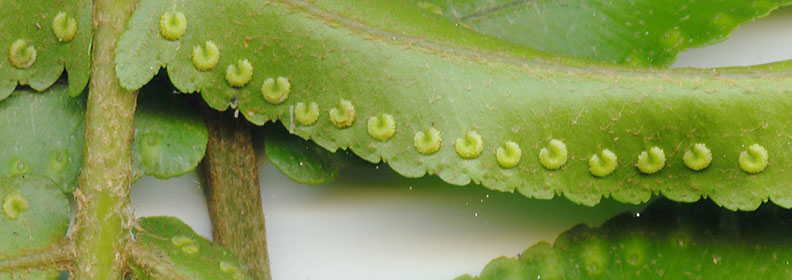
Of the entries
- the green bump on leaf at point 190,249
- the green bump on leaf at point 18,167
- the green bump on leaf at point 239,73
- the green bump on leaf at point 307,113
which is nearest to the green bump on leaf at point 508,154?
the green bump on leaf at point 307,113

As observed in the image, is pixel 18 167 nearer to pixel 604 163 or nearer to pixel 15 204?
pixel 15 204

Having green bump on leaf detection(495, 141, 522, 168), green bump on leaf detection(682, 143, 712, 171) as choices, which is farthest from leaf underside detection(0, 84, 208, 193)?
green bump on leaf detection(682, 143, 712, 171)

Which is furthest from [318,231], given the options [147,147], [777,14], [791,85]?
[777,14]

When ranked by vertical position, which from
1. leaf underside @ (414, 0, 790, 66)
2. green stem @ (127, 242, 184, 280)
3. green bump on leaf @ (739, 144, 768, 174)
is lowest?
green stem @ (127, 242, 184, 280)

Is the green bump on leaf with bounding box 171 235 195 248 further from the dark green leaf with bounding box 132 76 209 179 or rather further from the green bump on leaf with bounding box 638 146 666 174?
the green bump on leaf with bounding box 638 146 666 174

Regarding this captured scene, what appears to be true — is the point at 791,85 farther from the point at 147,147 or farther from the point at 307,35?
the point at 147,147

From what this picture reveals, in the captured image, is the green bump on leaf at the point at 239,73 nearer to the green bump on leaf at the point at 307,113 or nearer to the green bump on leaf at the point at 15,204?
the green bump on leaf at the point at 307,113
